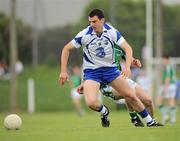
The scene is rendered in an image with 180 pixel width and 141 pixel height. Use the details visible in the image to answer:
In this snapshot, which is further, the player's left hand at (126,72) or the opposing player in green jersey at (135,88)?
the opposing player in green jersey at (135,88)

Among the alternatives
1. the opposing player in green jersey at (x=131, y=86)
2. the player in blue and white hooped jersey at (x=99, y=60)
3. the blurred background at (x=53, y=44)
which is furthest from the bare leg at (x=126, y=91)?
the blurred background at (x=53, y=44)

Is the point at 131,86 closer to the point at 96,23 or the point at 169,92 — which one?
the point at 96,23

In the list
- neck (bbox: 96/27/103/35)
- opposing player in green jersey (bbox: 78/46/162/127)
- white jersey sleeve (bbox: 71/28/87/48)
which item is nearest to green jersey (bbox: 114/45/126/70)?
opposing player in green jersey (bbox: 78/46/162/127)

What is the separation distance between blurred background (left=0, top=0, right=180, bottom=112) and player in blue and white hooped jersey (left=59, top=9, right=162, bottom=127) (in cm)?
2394

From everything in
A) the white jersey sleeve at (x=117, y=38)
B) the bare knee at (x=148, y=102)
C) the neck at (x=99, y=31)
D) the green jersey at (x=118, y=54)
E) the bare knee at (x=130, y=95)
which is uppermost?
the neck at (x=99, y=31)

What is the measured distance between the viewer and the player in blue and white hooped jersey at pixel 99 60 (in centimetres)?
1714

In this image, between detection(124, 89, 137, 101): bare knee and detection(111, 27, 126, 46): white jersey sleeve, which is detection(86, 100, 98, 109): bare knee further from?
detection(111, 27, 126, 46): white jersey sleeve

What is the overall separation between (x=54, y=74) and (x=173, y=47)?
7.02 meters

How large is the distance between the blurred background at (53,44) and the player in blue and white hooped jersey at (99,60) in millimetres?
23942

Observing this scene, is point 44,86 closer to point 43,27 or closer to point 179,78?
point 43,27

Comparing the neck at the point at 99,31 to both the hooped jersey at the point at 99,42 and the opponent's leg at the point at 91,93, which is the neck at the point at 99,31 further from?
the opponent's leg at the point at 91,93

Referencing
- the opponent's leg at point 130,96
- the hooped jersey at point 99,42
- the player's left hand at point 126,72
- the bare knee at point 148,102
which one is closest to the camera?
the player's left hand at point 126,72

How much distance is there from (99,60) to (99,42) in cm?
41

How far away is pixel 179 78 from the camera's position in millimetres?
43438
